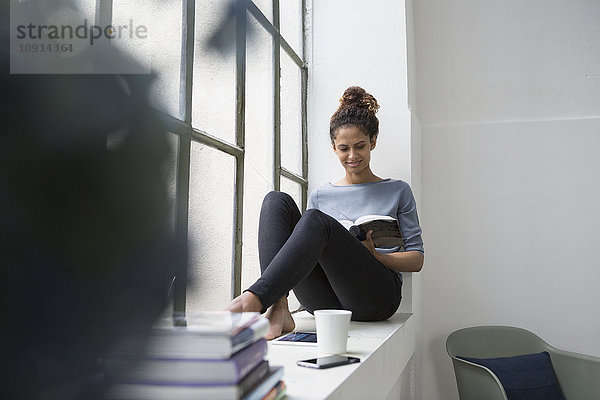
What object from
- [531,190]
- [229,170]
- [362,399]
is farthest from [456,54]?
[362,399]

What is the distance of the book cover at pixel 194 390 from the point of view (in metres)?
0.15

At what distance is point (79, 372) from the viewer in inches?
5.8

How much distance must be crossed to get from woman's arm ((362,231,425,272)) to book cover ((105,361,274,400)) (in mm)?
1188

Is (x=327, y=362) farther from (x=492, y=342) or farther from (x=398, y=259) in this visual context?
(x=492, y=342)

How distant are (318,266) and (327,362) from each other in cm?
74

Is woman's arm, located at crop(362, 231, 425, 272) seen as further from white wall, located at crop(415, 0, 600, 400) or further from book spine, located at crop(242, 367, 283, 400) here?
book spine, located at crop(242, 367, 283, 400)

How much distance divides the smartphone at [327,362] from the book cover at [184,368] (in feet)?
1.48

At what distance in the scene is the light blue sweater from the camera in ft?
6.64

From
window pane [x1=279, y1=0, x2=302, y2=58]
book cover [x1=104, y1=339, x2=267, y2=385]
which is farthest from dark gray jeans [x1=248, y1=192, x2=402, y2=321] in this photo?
window pane [x1=279, y1=0, x2=302, y2=58]

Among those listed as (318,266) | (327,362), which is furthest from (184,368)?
(318,266)

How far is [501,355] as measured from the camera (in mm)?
2396

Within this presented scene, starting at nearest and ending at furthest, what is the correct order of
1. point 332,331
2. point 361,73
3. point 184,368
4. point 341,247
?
1. point 184,368
2. point 332,331
3. point 341,247
4. point 361,73

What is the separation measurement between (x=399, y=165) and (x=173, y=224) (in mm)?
2259

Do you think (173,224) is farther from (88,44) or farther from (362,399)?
(362,399)
